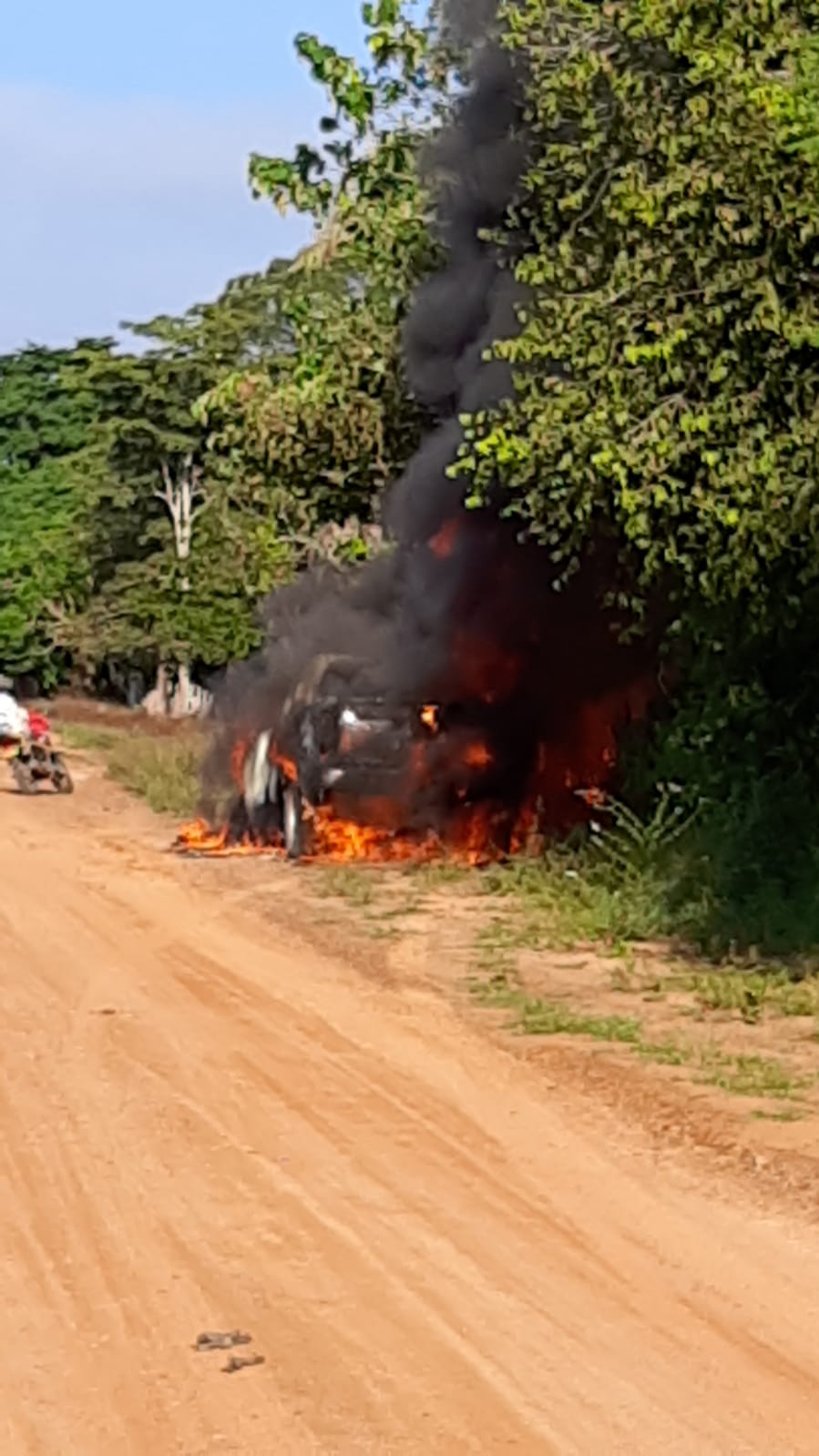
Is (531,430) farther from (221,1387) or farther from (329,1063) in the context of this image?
(221,1387)

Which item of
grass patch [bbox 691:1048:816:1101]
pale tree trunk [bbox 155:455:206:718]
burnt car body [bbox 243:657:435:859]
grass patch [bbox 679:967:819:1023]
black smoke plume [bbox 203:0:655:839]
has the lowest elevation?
grass patch [bbox 691:1048:816:1101]

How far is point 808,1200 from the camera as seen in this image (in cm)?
736

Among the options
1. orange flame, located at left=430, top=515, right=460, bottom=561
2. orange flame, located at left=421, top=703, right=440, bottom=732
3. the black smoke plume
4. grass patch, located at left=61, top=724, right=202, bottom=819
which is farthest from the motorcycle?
orange flame, located at left=430, top=515, right=460, bottom=561

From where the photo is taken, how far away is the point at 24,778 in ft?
87.4

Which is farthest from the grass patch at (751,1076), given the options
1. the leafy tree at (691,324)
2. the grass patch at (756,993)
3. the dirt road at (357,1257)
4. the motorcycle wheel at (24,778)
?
the motorcycle wheel at (24,778)

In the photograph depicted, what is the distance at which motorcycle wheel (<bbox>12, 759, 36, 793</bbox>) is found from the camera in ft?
87.3

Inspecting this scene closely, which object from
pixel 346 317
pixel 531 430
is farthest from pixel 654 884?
pixel 346 317

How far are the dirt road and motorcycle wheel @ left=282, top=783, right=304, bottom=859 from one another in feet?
24.3

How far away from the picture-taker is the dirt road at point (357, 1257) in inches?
209

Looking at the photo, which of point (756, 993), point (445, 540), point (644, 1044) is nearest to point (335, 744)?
point (445, 540)

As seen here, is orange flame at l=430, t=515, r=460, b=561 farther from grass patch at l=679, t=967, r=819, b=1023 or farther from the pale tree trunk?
the pale tree trunk

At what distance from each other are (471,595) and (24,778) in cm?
1067

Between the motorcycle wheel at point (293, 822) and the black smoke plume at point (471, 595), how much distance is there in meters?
0.54

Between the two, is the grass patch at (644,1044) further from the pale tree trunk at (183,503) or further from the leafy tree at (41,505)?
the leafy tree at (41,505)
